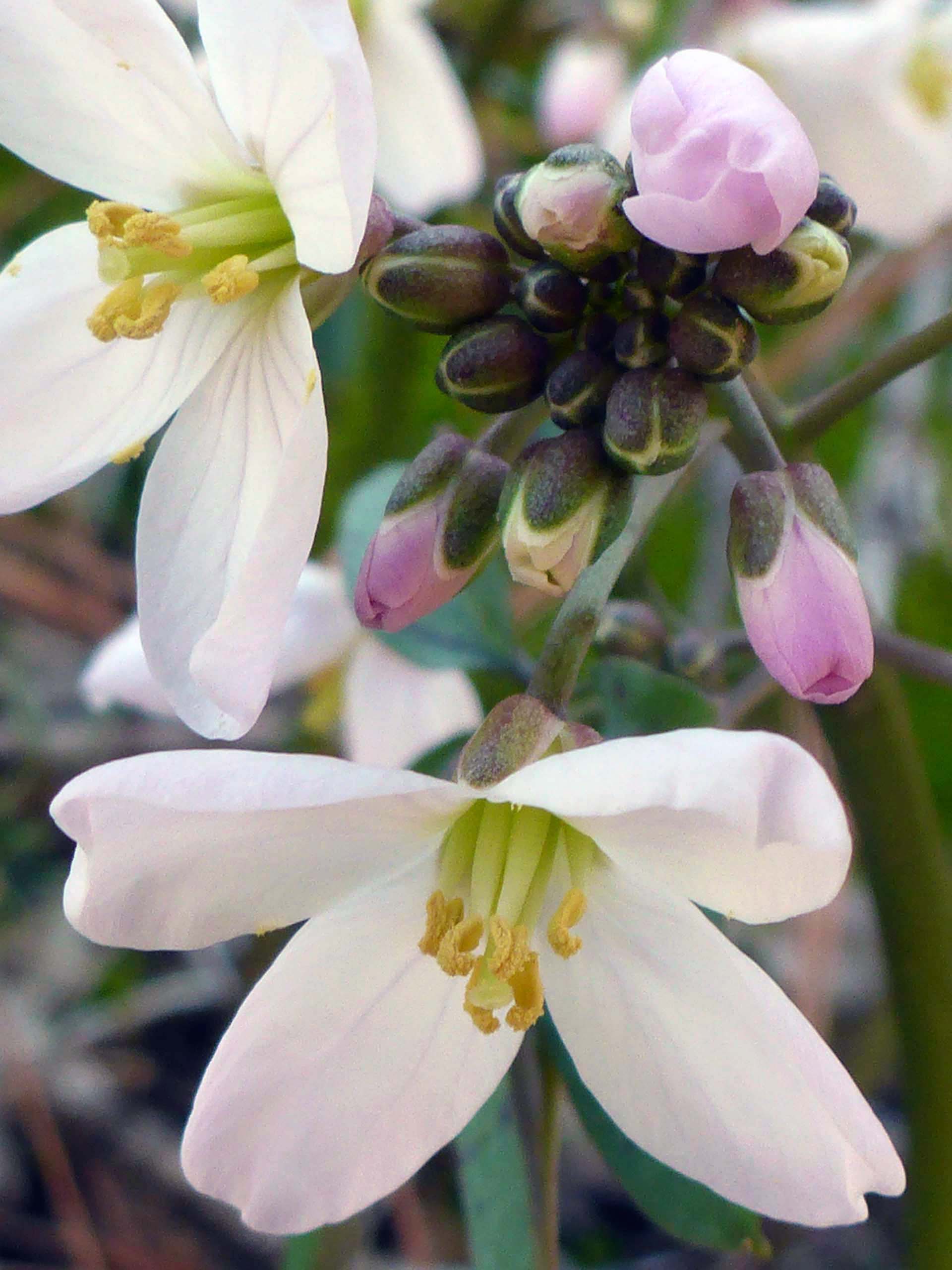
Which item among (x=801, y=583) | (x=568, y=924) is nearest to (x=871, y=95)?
(x=801, y=583)

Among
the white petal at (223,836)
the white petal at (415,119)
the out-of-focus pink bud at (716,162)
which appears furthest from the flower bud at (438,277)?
the white petal at (415,119)

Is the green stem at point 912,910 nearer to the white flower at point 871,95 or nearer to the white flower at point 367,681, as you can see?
the white flower at point 367,681

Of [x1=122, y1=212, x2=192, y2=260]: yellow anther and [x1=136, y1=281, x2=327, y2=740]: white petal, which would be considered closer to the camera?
[x1=136, y1=281, x2=327, y2=740]: white petal

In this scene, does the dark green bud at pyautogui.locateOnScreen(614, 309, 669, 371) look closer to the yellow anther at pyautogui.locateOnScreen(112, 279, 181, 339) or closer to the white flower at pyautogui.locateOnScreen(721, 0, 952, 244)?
the yellow anther at pyautogui.locateOnScreen(112, 279, 181, 339)

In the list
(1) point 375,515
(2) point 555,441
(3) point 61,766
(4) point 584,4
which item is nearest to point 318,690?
(1) point 375,515

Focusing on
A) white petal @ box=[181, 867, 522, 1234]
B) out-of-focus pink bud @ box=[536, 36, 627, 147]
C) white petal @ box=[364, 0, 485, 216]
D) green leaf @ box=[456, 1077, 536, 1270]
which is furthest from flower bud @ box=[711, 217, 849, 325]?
out-of-focus pink bud @ box=[536, 36, 627, 147]

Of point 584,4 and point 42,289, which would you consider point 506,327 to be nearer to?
point 42,289

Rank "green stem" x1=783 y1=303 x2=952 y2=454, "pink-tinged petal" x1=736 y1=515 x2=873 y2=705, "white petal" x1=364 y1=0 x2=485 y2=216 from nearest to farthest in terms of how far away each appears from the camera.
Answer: "pink-tinged petal" x1=736 y1=515 x2=873 y2=705, "green stem" x1=783 y1=303 x2=952 y2=454, "white petal" x1=364 y1=0 x2=485 y2=216
